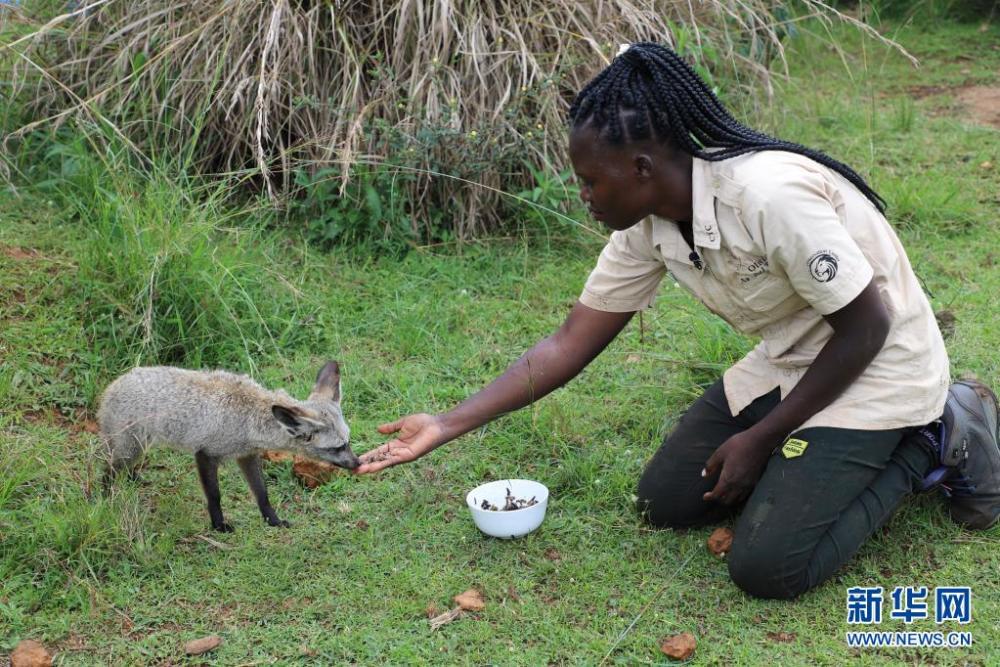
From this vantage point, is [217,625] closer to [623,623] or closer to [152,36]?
[623,623]

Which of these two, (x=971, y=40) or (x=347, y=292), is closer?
(x=347, y=292)

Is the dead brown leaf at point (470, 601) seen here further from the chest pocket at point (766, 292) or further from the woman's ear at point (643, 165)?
the woman's ear at point (643, 165)

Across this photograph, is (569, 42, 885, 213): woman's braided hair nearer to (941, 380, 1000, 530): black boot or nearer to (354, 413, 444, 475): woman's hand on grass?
(941, 380, 1000, 530): black boot

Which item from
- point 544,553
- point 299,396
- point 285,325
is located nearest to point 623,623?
point 544,553

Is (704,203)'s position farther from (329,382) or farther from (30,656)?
(30,656)

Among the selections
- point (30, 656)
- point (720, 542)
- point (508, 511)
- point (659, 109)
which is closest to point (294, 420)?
point (508, 511)

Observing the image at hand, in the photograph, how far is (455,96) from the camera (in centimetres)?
612

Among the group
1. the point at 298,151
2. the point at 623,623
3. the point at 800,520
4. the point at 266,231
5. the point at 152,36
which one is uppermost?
the point at 152,36

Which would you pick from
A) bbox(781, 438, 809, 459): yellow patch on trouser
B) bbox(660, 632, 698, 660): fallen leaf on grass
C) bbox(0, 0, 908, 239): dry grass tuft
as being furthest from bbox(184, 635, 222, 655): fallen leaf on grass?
bbox(0, 0, 908, 239): dry grass tuft

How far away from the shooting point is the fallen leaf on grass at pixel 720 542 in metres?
3.87

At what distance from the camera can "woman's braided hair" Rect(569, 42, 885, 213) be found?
3309 mm

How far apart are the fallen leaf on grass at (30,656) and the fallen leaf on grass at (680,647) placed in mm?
2070

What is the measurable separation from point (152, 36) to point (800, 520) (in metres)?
4.93

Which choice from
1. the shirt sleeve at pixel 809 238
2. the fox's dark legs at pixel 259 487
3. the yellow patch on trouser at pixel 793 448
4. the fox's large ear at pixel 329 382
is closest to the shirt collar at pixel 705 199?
the shirt sleeve at pixel 809 238
